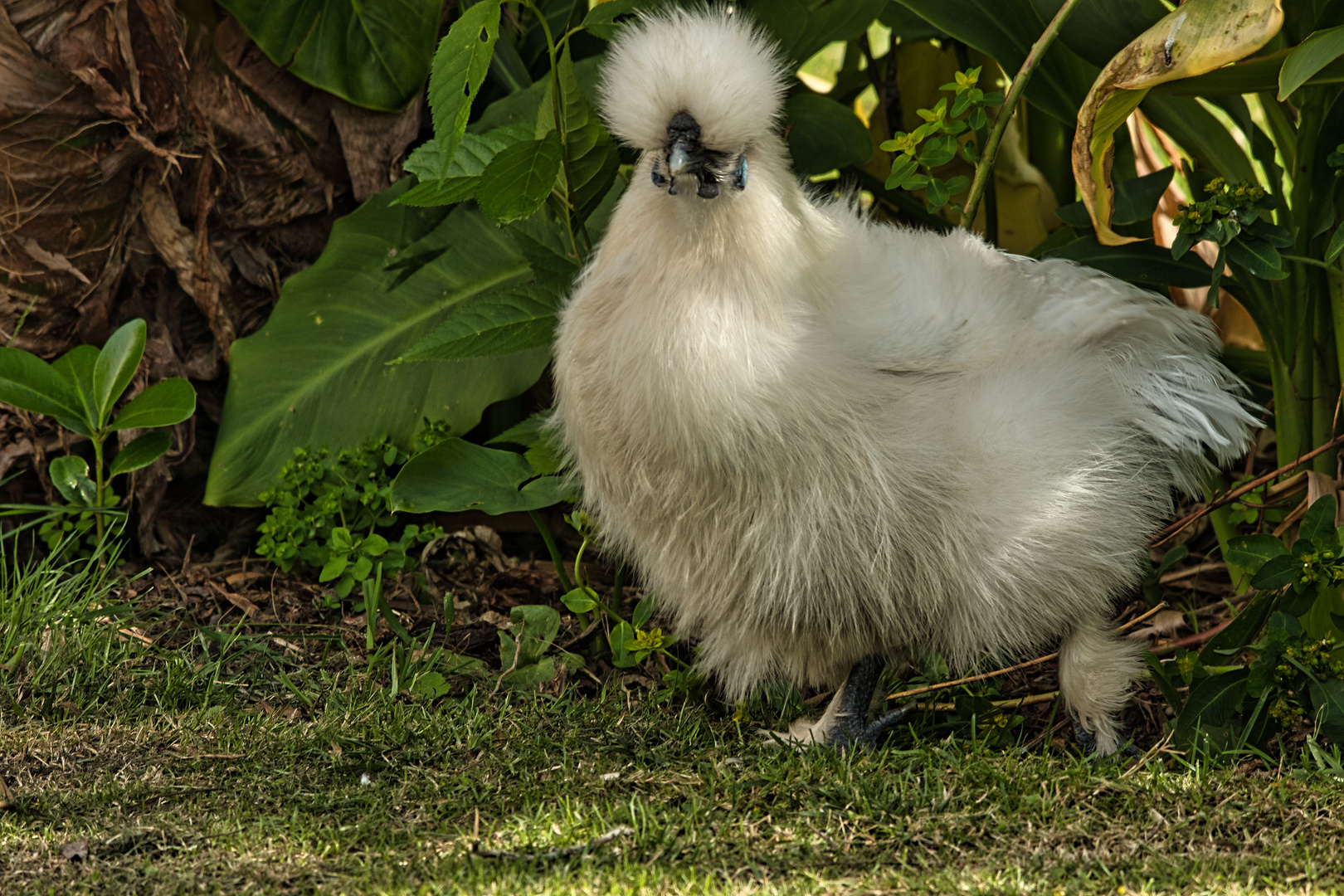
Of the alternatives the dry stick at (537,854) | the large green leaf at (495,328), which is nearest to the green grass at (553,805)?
the dry stick at (537,854)

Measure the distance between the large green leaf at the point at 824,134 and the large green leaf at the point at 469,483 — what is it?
1150mm

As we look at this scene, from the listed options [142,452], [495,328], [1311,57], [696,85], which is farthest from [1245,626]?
[142,452]

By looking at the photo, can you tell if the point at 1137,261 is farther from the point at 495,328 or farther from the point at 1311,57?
the point at 495,328

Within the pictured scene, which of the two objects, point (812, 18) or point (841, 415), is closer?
point (841, 415)

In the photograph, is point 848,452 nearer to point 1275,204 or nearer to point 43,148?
point 1275,204

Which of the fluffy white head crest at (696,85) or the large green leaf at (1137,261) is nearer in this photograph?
the fluffy white head crest at (696,85)

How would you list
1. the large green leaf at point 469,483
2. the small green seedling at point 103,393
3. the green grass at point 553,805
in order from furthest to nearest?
the small green seedling at point 103,393
the large green leaf at point 469,483
the green grass at point 553,805

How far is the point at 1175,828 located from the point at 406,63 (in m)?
2.74

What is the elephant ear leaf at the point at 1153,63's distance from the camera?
2.26 metres

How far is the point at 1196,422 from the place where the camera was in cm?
260

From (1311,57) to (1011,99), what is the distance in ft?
2.22

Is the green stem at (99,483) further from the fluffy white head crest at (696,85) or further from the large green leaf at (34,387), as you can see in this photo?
the fluffy white head crest at (696,85)

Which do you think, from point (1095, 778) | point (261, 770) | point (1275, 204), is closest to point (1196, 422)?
point (1275, 204)

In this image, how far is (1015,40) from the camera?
2.95m
